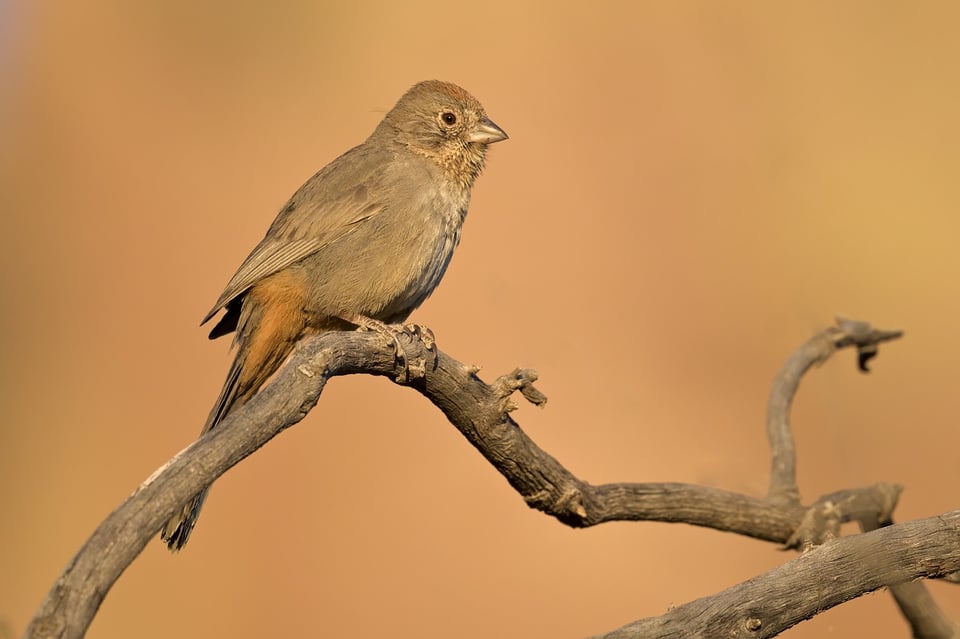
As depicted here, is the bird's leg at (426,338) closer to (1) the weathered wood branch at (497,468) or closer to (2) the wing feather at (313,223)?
(1) the weathered wood branch at (497,468)

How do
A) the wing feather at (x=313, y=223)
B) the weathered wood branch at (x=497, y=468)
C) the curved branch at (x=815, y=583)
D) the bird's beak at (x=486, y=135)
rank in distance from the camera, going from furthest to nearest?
1. the bird's beak at (x=486, y=135)
2. the wing feather at (x=313, y=223)
3. the curved branch at (x=815, y=583)
4. the weathered wood branch at (x=497, y=468)

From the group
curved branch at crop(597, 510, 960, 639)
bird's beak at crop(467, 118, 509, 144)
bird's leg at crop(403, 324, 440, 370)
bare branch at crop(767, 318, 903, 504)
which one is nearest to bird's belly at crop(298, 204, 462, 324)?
bird's leg at crop(403, 324, 440, 370)

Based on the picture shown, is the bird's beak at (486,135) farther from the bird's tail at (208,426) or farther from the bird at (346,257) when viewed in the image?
the bird's tail at (208,426)

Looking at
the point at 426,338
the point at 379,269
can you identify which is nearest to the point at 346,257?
the point at 379,269

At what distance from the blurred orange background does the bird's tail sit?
9.77 ft

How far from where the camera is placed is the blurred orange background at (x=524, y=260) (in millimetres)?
7105

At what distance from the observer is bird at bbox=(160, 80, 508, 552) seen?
13.9 ft

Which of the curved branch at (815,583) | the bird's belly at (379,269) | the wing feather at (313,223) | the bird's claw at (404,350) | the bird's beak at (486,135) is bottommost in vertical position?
the curved branch at (815,583)

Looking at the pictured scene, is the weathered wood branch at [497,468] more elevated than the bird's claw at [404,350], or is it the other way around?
the bird's claw at [404,350]

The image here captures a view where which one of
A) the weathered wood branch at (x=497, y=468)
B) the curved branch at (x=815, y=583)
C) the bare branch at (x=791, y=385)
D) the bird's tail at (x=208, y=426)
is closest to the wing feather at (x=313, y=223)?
the bird's tail at (x=208, y=426)

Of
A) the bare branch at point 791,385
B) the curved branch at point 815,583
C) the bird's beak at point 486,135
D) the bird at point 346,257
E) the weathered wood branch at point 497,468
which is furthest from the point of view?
the bird's beak at point 486,135

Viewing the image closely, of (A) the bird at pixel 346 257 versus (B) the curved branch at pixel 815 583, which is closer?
(B) the curved branch at pixel 815 583

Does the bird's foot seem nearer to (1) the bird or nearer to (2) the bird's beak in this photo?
(1) the bird

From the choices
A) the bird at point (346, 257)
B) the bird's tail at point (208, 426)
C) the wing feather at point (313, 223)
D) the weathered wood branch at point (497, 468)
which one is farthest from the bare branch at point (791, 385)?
the bird's tail at point (208, 426)
